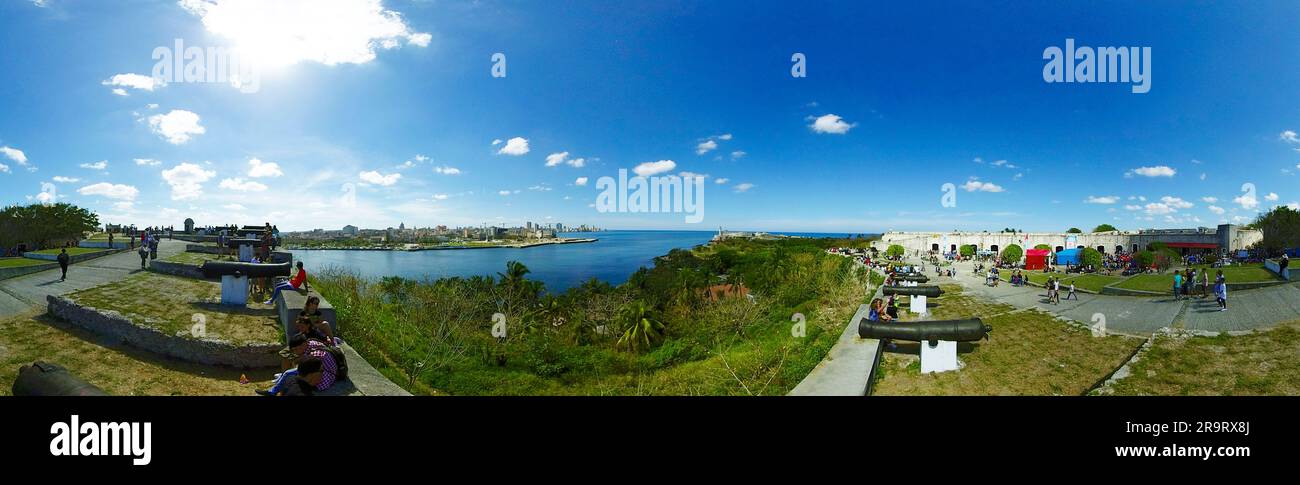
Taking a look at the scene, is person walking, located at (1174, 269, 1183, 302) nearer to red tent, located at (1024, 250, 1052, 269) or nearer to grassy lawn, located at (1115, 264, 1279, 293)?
grassy lawn, located at (1115, 264, 1279, 293)

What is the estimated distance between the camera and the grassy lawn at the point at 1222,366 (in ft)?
19.8

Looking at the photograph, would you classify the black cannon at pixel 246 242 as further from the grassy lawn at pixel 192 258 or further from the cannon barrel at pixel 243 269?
the cannon barrel at pixel 243 269

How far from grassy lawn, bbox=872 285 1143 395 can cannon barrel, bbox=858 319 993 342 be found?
2.24 ft

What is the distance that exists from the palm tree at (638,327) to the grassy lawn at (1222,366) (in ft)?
56.1

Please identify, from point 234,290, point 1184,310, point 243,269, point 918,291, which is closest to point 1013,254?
point 1184,310

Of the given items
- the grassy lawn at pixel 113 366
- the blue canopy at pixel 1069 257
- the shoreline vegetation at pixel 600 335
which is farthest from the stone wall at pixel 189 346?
the blue canopy at pixel 1069 257

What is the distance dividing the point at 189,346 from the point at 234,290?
2995 millimetres

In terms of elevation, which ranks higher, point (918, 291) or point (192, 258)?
point (192, 258)

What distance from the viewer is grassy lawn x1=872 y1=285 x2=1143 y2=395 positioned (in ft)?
22.6

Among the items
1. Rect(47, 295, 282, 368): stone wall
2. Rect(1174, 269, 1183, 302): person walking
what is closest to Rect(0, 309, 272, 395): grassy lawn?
Rect(47, 295, 282, 368): stone wall

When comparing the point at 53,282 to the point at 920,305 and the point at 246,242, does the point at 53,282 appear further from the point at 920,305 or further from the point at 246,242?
the point at 920,305

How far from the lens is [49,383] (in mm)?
3332

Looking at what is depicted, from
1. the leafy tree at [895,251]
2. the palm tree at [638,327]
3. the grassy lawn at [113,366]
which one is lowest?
the palm tree at [638,327]
